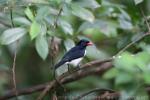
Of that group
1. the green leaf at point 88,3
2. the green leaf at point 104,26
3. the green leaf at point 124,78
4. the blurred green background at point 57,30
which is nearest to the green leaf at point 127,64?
the green leaf at point 124,78

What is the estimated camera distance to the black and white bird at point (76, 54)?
4.07 m

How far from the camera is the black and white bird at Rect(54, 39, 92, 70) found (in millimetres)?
4070

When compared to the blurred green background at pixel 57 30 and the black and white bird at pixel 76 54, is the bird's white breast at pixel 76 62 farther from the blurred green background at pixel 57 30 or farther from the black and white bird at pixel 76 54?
the blurred green background at pixel 57 30

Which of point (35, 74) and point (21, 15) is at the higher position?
point (21, 15)

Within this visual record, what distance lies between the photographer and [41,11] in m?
3.77

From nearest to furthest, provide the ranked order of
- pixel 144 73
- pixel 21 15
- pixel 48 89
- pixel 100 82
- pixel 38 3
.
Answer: pixel 144 73 → pixel 48 89 → pixel 38 3 → pixel 21 15 → pixel 100 82

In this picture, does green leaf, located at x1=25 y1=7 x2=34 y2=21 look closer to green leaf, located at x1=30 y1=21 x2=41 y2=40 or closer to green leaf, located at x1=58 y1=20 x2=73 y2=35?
green leaf, located at x1=30 y1=21 x2=41 y2=40

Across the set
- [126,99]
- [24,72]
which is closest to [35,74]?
[24,72]

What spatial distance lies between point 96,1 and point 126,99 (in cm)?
237

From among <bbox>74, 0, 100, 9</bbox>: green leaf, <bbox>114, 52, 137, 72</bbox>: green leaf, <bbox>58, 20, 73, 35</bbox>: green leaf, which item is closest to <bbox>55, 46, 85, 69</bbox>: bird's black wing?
<bbox>58, 20, 73, 35</bbox>: green leaf

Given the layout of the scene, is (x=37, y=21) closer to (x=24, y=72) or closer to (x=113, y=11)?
(x=113, y=11)

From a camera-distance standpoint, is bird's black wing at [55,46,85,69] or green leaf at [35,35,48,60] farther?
bird's black wing at [55,46,85,69]

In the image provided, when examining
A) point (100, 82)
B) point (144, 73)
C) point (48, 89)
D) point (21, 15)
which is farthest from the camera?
point (100, 82)

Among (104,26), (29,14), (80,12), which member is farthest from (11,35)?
(104,26)
